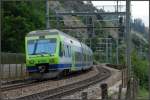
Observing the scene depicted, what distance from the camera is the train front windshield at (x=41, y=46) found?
73.9ft

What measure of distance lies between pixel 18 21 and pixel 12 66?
7.63 m

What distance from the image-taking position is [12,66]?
26.4 metres

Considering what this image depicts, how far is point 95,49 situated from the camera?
42031 millimetres

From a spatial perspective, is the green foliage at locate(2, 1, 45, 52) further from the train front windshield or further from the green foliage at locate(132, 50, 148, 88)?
the green foliage at locate(132, 50, 148, 88)

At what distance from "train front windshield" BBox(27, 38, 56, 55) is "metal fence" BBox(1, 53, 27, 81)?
96.8 inches

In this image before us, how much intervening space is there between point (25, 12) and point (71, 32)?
6.27 meters

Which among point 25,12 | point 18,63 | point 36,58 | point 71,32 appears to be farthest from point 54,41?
point 71,32

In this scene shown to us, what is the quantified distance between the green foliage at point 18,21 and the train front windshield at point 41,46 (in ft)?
31.7

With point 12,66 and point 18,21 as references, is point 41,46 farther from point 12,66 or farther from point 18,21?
point 18,21

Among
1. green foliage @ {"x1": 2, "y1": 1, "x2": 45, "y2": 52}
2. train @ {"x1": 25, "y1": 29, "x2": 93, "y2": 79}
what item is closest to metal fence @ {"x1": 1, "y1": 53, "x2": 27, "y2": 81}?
train @ {"x1": 25, "y1": 29, "x2": 93, "y2": 79}

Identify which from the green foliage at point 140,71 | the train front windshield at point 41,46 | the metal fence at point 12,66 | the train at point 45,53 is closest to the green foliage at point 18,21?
the metal fence at point 12,66

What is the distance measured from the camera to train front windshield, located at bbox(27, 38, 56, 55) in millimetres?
22531

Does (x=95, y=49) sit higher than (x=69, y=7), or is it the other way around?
(x=69, y=7)

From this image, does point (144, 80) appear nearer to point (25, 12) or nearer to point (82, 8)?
point (82, 8)
